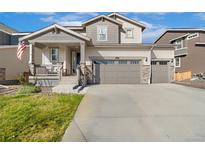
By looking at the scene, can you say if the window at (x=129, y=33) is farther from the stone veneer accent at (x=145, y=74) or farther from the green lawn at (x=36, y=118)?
the green lawn at (x=36, y=118)

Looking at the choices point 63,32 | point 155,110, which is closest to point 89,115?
point 155,110

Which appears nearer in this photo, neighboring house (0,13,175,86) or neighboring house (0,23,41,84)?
neighboring house (0,13,175,86)

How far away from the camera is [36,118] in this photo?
7523 millimetres

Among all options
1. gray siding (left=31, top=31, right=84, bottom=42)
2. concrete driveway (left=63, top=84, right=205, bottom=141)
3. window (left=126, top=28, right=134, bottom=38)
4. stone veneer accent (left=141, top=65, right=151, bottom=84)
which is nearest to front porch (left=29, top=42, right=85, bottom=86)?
gray siding (left=31, top=31, right=84, bottom=42)

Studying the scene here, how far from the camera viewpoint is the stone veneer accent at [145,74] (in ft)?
66.6

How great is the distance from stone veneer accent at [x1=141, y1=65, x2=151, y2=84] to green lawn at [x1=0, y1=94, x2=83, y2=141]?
11.1 meters

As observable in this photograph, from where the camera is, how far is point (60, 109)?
8.56 meters

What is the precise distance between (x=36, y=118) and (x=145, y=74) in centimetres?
1415

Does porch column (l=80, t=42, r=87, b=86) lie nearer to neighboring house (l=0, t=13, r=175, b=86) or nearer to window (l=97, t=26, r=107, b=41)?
neighboring house (l=0, t=13, r=175, b=86)

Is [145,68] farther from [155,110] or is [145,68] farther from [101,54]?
→ [155,110]

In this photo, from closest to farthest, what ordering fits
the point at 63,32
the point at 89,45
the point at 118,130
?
1. the point at 118,130
2. the point at 63,32
3. the point at 89,45

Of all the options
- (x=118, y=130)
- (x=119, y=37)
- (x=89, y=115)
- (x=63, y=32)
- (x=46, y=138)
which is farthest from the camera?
(x=119, y=37)

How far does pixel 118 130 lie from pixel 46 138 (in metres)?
1.90

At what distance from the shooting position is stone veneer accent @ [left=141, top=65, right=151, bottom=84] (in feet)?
66.6
